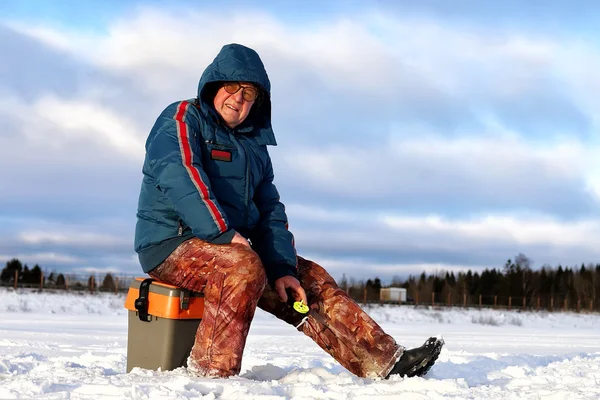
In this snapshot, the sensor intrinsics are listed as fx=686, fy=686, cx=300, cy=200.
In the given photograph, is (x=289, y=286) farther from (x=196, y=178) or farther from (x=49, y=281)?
(x=49, y=281)

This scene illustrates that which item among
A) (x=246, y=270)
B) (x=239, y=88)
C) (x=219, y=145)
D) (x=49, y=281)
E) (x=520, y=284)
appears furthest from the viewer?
(x=520, y=284)

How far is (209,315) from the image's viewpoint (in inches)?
129

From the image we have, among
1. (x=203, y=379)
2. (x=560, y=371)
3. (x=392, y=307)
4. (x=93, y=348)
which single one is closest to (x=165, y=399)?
(x=203, y=379)

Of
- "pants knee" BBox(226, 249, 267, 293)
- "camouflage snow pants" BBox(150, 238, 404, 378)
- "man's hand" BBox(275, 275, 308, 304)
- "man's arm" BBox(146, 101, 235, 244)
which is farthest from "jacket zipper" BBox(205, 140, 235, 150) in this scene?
"man's hand" BBox(275, 275, 308, 304)

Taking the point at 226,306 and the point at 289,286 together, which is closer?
the point at 226,306

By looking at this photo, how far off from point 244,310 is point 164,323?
0.53 metres

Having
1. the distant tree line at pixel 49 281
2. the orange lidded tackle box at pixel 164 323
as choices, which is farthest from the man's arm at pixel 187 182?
the distant tree line at pixel 49 281

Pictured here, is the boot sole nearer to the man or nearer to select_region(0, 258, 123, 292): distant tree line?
the man

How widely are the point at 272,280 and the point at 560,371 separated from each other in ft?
6.88

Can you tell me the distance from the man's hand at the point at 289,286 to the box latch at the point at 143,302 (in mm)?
686

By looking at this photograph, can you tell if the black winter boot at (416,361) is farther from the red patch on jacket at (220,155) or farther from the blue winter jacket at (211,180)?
the red patch on jacket at (220,155)

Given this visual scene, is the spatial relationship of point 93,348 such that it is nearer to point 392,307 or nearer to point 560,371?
point 560,371

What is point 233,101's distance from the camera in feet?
12.1

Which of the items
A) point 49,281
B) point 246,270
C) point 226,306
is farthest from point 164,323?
point 49,281
